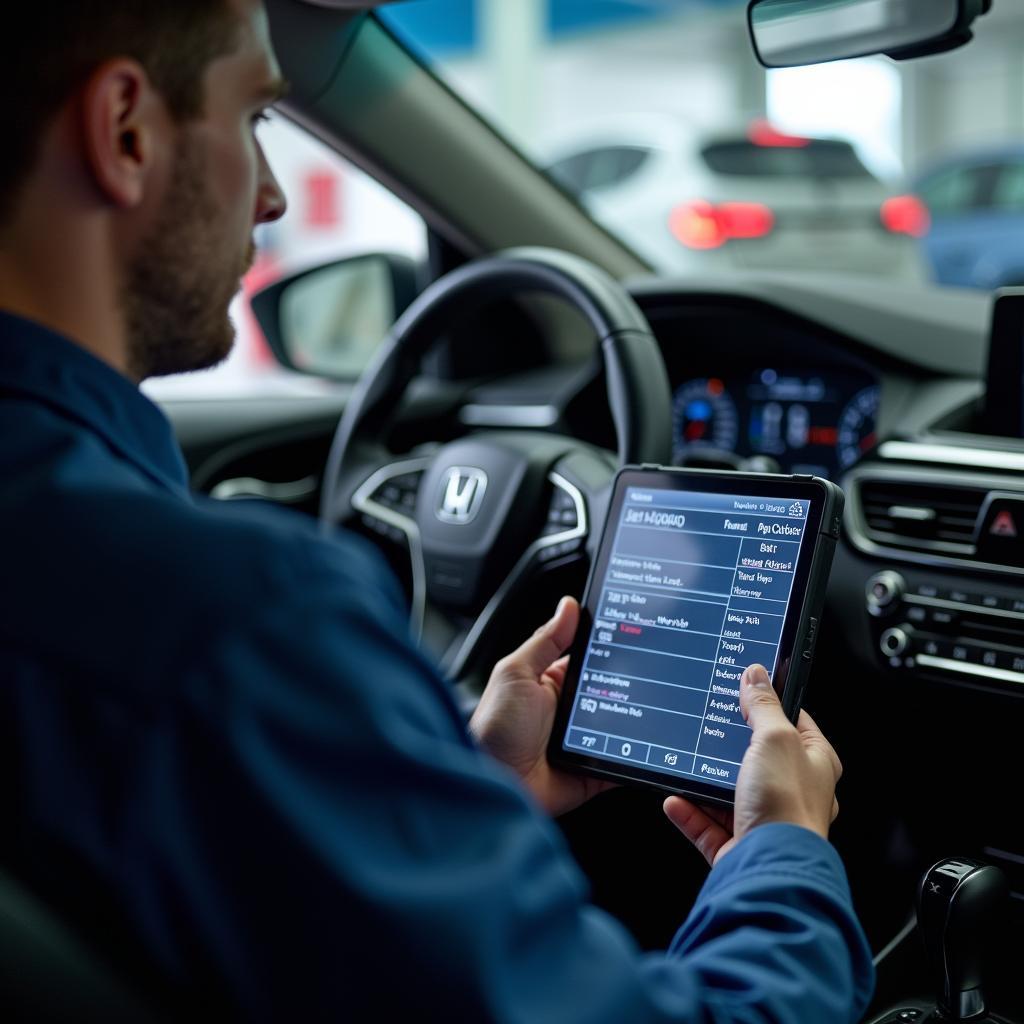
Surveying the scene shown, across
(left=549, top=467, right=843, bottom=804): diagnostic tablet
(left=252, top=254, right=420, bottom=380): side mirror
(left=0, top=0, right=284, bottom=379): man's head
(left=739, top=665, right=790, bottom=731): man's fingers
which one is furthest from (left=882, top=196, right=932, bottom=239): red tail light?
(left=0, top=0, right=284, bottom=379): man's head

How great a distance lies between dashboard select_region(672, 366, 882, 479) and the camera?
2047mm

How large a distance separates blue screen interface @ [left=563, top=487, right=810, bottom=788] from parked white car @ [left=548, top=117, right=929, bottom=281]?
397 cm

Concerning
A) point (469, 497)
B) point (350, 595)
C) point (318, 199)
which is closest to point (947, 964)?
point (469, 497)

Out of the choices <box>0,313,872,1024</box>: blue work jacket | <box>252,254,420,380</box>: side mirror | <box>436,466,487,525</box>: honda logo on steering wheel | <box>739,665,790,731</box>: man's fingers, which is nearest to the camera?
<box>0,313,872,1024</box>: blue work jacket

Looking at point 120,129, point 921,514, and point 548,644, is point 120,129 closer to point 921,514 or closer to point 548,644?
point 548,644

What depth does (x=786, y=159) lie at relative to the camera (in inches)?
247

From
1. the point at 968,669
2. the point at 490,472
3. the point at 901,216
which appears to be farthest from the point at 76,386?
the point at 901,216

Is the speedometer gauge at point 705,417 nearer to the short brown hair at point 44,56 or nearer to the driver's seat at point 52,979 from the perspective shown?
the short brown hair at point 44,56

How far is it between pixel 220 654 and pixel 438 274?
191 centimetres

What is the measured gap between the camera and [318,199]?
11422 mm

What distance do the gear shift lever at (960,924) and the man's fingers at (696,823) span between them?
0.32 meters

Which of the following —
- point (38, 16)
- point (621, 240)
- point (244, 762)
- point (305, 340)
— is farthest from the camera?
point (305, 340)

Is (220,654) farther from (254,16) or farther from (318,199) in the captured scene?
(318,199)

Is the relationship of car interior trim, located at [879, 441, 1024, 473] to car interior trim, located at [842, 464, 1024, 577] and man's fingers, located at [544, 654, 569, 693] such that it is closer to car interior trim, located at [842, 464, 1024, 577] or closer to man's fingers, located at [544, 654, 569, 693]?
car interior trim, located at [842, 464, 1024, 577]
